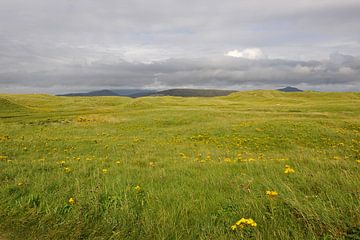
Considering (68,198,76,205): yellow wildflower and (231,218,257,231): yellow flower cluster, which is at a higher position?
(231,218,257,231): yellow flower cluster

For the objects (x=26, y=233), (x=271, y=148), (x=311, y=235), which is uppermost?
(x=311, y=235)

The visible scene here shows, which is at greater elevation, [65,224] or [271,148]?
[65,224]

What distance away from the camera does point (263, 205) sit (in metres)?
4.62

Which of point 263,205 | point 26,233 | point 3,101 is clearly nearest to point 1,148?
point 26,233

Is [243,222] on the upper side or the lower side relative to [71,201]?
upper

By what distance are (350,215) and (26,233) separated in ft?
18.3

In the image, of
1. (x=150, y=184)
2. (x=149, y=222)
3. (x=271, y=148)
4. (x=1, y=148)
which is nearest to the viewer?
(x=149, y=222)

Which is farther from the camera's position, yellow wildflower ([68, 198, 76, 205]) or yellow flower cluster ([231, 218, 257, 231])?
yellow wildflower ([68, 198, 76, 205])

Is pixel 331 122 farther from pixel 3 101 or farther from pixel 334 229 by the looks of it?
pixel 3 101

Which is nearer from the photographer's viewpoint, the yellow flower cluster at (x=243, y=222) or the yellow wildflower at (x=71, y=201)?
the yellow flower cluster at (x=243, y=222)

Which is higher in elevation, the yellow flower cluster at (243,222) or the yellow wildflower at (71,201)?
the yellow flower cluster at (243,222)

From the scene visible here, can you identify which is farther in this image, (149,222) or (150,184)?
(150,184)

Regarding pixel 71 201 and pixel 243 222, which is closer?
pixel 243 222

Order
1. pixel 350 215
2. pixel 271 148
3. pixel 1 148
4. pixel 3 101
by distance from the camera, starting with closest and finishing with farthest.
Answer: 1. pixel 350 215
2. pixel 1 148
3. pixel 271 148
4. pixel 3 101
